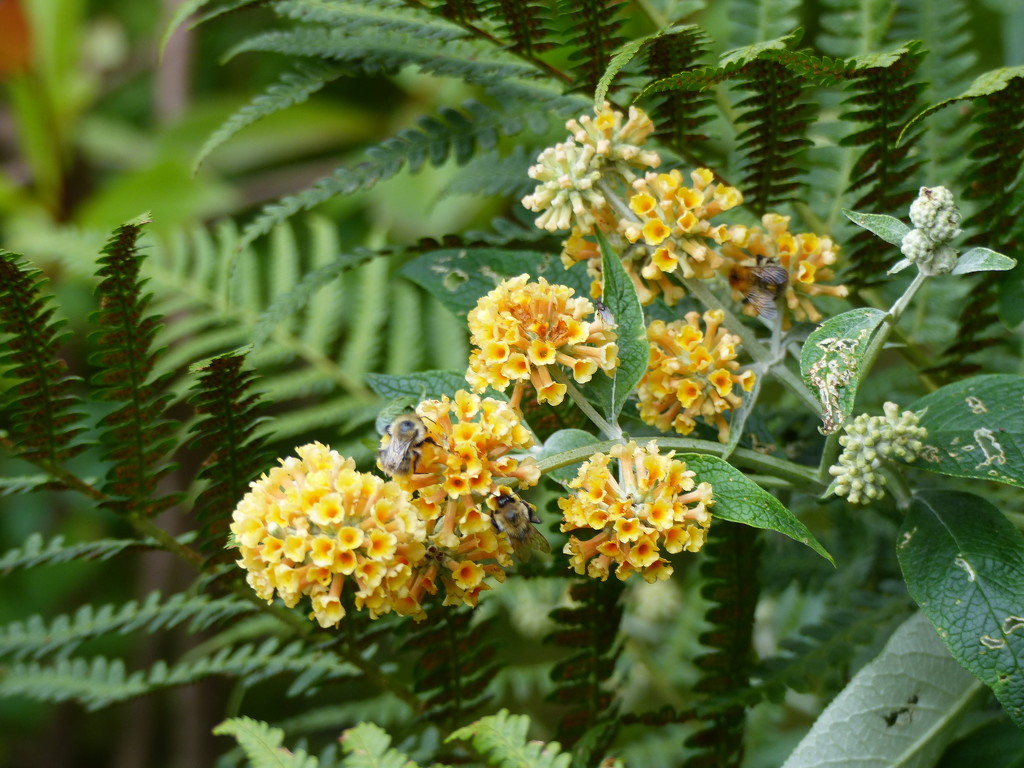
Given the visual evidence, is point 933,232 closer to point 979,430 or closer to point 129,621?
point 979,430

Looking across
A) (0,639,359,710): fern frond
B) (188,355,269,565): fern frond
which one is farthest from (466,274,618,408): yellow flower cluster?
(0,639,359,710): fern frond

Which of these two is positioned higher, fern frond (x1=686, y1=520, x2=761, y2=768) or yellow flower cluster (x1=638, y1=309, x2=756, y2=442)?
yellow flower cluster (x1=638, y1=309, x2=756, y2=442)

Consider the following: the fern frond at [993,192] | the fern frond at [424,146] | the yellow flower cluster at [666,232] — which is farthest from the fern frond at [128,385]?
the fern frond at [993,192]

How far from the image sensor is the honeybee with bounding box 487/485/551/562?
623mm

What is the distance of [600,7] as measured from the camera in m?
0.83

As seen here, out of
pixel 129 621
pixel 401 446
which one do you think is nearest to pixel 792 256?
pixel 401 446

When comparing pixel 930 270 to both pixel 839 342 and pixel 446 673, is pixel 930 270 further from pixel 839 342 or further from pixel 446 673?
pixel 446 673

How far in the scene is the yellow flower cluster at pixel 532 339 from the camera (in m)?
0.64

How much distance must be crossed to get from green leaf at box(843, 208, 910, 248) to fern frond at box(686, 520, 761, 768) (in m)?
0.34

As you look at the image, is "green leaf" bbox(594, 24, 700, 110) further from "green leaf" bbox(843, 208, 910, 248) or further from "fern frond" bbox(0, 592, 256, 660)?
"fern frond" bbox(0, 592, 256, 660)

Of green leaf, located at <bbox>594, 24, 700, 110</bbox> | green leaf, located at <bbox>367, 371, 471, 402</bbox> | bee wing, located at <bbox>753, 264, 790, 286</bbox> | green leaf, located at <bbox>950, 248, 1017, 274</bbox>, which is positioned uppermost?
green leaf, located at <bbox>594, 24, 700, 110</bbox>

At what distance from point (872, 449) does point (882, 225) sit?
0.52 ft

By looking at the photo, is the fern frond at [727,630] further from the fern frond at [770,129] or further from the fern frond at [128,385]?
the fern frond at [128,385]

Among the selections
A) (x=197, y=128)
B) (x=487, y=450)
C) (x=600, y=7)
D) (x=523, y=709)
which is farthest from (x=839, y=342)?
(x=197, y=128)
